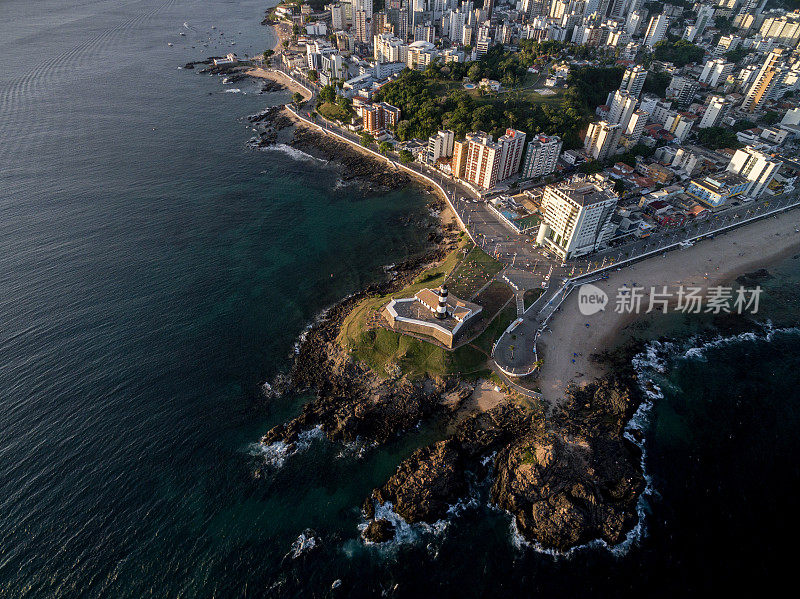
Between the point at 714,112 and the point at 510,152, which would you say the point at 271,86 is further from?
the point at 714,112

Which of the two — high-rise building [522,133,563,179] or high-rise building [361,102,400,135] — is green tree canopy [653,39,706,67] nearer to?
high-rise building [522,133,563,179]

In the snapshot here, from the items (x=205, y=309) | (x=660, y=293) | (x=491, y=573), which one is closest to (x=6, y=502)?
(x=205, y=309)

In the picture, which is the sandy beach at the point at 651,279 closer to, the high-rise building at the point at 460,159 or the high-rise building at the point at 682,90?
the high-rise building at the point at 460,159

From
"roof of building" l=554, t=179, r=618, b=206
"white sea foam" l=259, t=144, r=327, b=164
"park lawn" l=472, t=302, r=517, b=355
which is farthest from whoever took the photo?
"white sea foam" l=259, t=144, r=327, b=164

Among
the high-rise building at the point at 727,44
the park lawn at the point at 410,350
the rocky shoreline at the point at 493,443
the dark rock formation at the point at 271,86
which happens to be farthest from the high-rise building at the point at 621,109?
the dark rock formation at the point at 271,86

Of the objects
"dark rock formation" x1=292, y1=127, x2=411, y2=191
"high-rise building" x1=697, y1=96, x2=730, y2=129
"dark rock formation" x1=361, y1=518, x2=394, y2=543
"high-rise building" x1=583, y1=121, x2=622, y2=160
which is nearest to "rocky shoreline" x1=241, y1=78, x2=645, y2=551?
"dark rock formation" x1=361, y1=518, x2=394, y2=543
